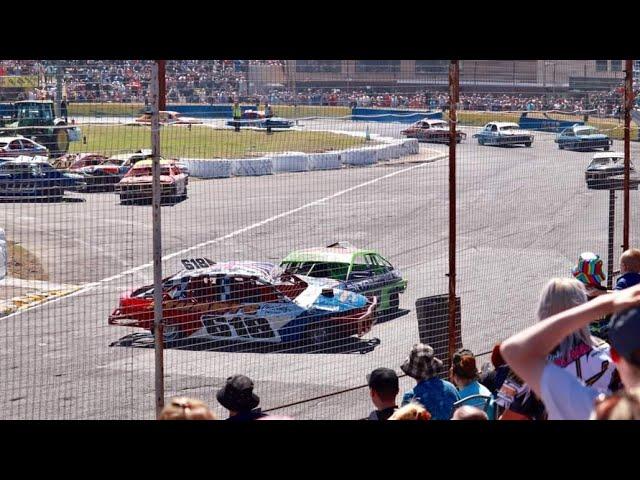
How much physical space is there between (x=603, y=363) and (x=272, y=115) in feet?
14.7

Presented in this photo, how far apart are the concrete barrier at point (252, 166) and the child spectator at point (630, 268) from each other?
190 inches

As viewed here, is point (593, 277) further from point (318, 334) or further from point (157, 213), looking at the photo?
point (318, 334)

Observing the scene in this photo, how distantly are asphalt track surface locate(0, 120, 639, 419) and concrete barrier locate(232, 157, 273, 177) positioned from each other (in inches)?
9.8

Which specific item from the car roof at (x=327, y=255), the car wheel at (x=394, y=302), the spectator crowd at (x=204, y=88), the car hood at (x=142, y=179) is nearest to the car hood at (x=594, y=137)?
the car wheel at (x=394, y=302)

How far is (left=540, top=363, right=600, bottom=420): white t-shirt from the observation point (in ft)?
9.65

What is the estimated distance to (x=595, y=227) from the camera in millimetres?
20625

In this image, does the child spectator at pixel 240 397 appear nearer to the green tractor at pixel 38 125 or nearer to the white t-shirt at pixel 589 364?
the white t-shirt at pixel 589 364

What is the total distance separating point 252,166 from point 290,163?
1.18m

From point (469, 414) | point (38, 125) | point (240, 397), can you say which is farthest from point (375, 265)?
point (469, 414)

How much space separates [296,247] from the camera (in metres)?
19.1

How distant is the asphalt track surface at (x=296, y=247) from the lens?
33.4 feet
